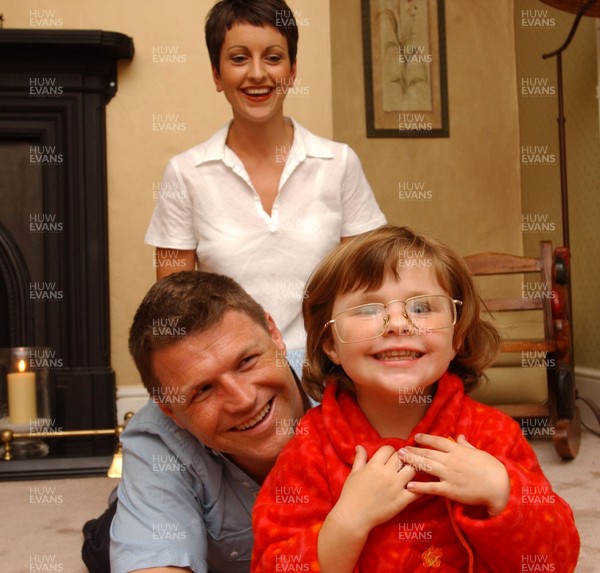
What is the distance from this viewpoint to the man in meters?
1.26

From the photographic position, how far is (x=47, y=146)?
3164 millimetres

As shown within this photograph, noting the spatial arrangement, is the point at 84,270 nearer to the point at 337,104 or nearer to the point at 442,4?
the point at 337,104

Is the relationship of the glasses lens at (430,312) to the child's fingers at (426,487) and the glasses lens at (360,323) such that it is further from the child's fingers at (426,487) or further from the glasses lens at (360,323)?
the child's fingers at (426,487)

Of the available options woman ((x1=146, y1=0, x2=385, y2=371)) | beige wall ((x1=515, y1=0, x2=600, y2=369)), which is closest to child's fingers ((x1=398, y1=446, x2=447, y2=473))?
woman ((x1=146, y1=0, x2=385, y2=371))

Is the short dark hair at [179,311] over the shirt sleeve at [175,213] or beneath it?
beneath

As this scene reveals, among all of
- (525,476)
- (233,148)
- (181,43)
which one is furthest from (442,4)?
(525,476)

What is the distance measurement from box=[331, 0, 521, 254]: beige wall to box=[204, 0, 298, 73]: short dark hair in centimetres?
212

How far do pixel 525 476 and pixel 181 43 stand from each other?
246 centimetres

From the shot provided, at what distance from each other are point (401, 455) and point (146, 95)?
2372mm

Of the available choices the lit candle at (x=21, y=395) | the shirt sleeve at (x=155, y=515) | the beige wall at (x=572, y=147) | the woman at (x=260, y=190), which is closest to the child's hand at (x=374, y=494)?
the shirt sleeve at (x=155, y=515)

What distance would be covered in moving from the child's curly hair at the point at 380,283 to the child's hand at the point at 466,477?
20 centimetres

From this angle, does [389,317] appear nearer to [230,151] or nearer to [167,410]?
[167,410]

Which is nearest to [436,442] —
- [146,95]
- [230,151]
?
[230,151]

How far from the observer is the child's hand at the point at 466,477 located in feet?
3.23
